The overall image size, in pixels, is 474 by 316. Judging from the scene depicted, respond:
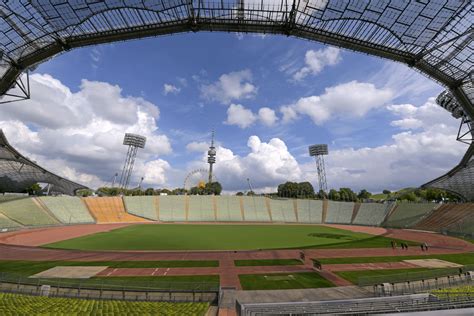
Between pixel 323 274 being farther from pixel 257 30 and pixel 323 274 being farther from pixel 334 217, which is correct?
pixel 334 217

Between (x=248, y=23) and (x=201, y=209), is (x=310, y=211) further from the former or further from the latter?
(x=248, y=23)

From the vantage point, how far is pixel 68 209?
76.0 metres

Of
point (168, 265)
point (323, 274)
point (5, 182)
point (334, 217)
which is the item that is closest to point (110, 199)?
point (5, 182)

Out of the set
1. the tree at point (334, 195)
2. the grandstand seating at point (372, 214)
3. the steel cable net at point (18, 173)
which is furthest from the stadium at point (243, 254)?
the tree at point (334, 195)

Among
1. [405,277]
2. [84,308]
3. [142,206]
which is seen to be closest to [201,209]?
[142,206]

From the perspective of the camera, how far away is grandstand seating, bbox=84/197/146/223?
265ft

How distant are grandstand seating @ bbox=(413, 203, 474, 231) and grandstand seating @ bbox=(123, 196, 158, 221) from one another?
79.7 m

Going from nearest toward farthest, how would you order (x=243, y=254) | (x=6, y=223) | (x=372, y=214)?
1. (x=243, y=254)
2. (x=6, y=223)
3. (x=372, y=214)

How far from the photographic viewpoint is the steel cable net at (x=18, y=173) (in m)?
66.7

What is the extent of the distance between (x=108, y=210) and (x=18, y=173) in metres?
29.4

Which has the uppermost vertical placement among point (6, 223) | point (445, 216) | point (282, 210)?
point (282, 210)

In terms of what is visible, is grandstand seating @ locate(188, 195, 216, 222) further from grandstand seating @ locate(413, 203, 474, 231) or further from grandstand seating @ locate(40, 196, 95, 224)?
grandstand seating @ locate(413, 203, 474, 231)

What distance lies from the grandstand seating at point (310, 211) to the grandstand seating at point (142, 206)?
5075 cm

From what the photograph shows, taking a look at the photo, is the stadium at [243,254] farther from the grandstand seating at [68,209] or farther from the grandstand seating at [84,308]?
the grandstand seating at [68,209]
